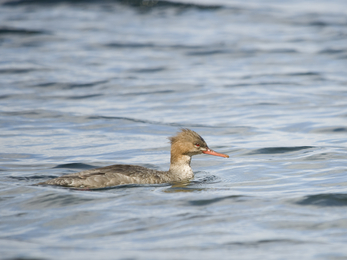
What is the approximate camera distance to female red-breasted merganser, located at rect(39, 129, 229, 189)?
30.7 feet

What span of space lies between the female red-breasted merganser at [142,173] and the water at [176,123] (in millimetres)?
194

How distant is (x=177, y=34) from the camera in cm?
2800

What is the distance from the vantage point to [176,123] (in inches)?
589

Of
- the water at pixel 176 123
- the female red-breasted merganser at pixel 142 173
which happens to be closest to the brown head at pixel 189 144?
the female red-breasted merganser at pixel 142 173

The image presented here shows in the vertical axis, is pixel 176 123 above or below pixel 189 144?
below

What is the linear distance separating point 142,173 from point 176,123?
5.29 m

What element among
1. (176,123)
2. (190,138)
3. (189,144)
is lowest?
(176,123)

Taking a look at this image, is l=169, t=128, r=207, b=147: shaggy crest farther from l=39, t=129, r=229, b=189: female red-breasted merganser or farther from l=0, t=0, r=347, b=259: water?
l=0, t=0, r=347, b=259: water

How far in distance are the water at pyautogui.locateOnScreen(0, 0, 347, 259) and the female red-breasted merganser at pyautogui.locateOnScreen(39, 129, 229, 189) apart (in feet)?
0.64

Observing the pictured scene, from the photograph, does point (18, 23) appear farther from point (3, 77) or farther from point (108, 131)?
point (108, 131)

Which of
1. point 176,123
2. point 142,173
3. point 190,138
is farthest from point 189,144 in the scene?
point 176,123

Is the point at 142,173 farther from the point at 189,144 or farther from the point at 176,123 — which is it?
the point at 176,123

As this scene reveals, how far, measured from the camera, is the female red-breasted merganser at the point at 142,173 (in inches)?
368

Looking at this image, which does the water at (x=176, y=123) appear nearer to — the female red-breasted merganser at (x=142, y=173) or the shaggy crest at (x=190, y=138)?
the female red-breasted merganser at (x=142, y=173)
